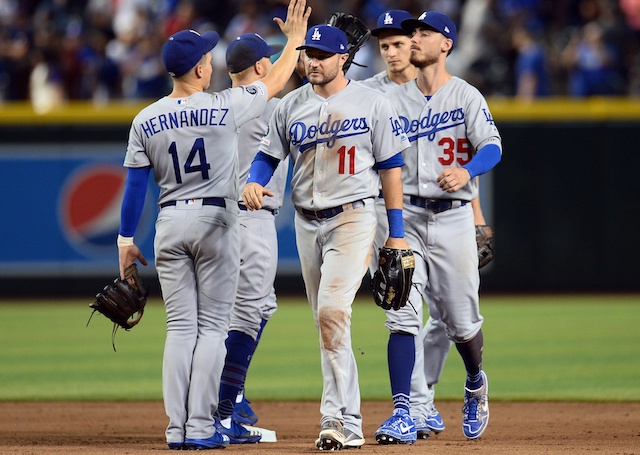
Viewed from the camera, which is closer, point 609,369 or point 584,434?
point 584,434

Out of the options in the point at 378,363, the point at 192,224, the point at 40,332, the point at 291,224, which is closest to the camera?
the point at 192,224

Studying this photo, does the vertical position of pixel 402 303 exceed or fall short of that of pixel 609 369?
it exceeds it

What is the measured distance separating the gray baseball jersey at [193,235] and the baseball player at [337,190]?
0.23 meters

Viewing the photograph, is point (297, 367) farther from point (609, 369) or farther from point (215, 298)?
point (215, 298)

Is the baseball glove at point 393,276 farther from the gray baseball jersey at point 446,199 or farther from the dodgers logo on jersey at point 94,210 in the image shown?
the dodgers logo on jersey at point 94,210

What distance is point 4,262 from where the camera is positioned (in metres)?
14.5

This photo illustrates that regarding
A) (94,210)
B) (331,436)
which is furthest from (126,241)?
(94,210)

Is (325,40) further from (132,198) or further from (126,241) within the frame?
(126,241)

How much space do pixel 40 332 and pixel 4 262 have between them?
303cm

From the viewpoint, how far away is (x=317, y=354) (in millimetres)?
10281

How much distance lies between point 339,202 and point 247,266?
0.98m

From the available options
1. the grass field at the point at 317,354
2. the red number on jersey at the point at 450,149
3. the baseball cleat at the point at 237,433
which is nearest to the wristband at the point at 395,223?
the red number on jersey at the point at 450,149

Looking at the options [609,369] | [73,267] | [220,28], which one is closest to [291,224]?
[73,267]

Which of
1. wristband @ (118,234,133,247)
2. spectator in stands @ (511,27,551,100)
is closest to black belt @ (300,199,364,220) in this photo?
wristband @ (118,234,133,247)
